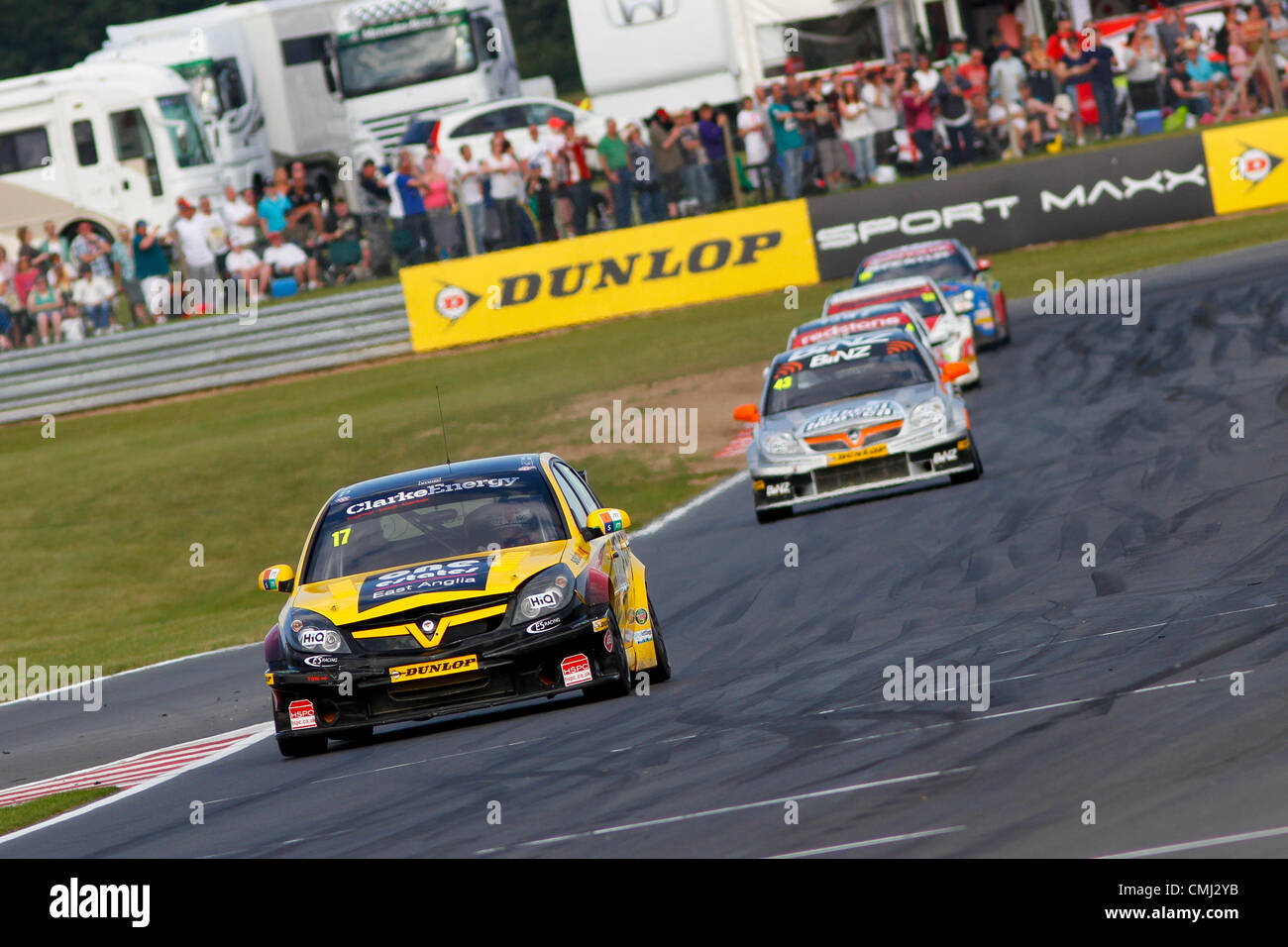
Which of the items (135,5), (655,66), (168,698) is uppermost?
(135,5)

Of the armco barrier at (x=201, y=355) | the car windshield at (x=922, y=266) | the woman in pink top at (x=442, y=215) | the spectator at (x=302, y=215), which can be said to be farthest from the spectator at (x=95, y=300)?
the car windshield at (x=922, y=266)

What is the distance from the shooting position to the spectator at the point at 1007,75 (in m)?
31.1

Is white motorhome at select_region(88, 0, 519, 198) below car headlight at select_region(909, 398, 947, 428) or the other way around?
the other way around

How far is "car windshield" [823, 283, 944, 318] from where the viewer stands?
22.8 m

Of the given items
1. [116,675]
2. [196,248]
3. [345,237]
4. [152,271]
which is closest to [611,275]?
[345,237]

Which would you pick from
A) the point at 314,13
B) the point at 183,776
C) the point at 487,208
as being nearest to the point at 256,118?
the point at 314,13

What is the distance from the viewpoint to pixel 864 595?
490 inches

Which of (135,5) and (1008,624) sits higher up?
(135,5)

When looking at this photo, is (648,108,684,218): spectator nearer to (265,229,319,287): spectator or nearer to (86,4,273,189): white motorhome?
(265,229,319,287): spectator

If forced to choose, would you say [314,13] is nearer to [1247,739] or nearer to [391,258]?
[391,258]

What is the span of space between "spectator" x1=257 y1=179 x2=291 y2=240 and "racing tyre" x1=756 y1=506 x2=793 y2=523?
1793 centimetres

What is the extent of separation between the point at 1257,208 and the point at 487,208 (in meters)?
11.9

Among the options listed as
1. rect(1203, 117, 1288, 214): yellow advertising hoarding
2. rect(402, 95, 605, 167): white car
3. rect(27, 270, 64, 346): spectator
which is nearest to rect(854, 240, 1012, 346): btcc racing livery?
rect(1203, 117, 1288, 214): yellow advertising hoarding
